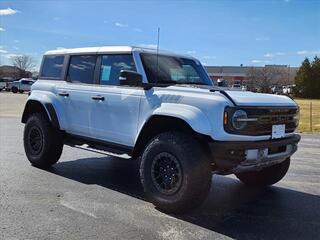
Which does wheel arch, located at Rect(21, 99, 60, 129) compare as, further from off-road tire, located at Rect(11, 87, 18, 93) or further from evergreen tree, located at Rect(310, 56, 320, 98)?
evergreen tree, located at Rect(310, 56, 320, 98)

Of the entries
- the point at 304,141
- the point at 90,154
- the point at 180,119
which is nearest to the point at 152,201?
the point at 180,119

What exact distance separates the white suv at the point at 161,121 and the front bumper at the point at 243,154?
0.04ft

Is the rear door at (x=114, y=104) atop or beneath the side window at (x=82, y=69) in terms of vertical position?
beneath

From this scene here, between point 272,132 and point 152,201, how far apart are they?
169 cm

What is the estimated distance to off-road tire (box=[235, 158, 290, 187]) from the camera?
6.94 m

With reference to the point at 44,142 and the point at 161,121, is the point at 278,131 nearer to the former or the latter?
the point at 161,121

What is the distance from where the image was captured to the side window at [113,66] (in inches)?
265

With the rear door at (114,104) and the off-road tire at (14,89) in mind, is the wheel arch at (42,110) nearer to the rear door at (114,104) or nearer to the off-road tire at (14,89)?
the rear door at (114,104)

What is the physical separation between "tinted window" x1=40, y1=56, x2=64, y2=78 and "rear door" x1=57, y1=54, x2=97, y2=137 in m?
0.29

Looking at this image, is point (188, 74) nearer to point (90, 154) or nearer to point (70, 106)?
point (70, 106)

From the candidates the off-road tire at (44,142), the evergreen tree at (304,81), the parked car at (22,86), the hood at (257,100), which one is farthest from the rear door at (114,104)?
the evergreen tree at (304,81)

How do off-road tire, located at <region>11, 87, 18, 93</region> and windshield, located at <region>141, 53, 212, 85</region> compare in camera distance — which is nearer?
windshield, located at <region>141, 53, 212, 85</region>

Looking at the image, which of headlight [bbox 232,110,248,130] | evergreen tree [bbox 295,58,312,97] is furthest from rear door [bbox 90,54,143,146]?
evergreen tree [bbox 295,58,312,97]

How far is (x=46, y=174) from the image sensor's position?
25.0 ft
